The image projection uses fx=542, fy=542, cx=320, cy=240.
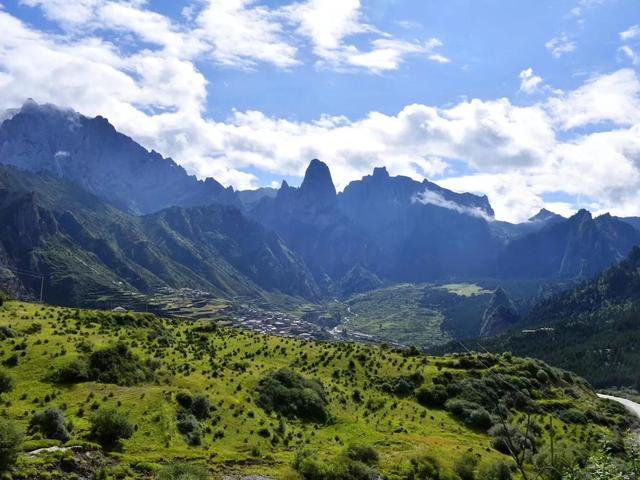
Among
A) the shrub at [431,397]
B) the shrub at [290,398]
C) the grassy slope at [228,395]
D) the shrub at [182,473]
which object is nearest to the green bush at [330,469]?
the grassy slope at [228,395]

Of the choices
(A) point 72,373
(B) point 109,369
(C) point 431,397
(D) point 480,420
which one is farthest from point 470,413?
(A) point 72,373

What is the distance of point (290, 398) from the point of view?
70438mm

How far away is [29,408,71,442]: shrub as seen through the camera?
4028 cm

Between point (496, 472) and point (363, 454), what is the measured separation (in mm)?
16300

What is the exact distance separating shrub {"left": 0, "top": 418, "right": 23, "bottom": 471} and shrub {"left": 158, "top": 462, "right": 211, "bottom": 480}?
351 inches

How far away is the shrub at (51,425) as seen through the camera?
40.3 m

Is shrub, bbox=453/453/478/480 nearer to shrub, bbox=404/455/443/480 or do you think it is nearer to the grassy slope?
the grassy slope

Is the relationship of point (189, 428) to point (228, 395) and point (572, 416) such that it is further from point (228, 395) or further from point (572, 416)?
point (572, 416)

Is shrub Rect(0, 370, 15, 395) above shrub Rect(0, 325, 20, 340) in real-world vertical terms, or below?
below

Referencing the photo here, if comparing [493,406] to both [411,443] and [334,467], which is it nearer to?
[411,443]

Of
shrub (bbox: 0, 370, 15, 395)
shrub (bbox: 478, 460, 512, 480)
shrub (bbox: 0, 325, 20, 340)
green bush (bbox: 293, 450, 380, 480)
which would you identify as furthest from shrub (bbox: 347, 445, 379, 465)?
Result: shrub (bbox: 0, 325, 20, 340)

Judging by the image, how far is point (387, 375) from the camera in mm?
98812

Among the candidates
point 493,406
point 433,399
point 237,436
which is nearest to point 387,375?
point 433,399

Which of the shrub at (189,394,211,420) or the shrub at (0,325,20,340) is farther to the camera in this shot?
the shrub at (0,325,20,340)
